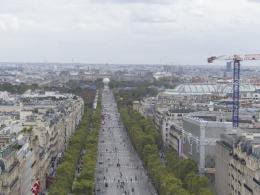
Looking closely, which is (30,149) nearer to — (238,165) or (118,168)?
(238,165)

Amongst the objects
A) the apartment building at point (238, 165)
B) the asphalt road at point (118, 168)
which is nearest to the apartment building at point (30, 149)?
the asphalt road at point (118, 168)

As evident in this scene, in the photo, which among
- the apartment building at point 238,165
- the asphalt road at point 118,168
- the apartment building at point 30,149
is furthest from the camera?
the asphalt road at point 118,168

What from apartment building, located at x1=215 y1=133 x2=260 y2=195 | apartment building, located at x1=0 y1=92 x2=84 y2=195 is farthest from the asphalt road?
apartment building, located at x1=215 y1=133 x2=260 y2=195

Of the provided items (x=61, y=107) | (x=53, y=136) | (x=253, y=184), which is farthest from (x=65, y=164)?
(x=61, y=107)

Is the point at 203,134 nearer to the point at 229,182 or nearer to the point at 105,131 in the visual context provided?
the point at 229,182

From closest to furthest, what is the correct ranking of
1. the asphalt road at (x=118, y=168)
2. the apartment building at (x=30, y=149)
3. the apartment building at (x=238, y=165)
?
the apartment building at (x=238, y=165)
the apartment building at (x=30, y=149)
the asphalt road at (x=118, y=168)

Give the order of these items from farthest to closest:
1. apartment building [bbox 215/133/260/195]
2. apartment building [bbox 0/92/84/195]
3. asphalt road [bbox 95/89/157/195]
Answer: asphalt road [bbox 95/89/157/195]
apartment building [bbox 0/92/84/195]
apartment building [bbox 215/133/260/195]

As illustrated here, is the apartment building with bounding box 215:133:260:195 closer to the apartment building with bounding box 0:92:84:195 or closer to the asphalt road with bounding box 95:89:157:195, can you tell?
the asphalt road with bounding box 95:89:157:195

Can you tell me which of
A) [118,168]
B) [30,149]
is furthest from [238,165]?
[118,168]

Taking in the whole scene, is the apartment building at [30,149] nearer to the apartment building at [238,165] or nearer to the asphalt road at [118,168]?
the asphalt road at [118,168]

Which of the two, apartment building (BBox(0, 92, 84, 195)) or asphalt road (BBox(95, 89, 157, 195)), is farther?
asphalt road (BBox(95, 89, 157, 195))
